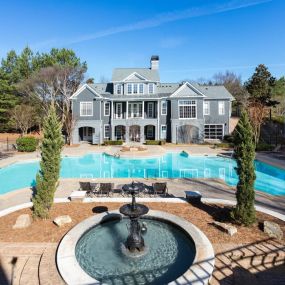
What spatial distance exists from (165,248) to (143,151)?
67.2 ft

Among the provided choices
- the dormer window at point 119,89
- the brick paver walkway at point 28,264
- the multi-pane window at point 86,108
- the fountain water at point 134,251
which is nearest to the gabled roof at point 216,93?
the dormer window at point 119,89

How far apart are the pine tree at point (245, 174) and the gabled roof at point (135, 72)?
2931cm

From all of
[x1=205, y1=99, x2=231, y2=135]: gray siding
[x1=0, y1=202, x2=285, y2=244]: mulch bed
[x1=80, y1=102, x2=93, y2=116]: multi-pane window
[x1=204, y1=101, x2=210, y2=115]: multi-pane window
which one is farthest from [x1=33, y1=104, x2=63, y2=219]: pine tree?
[x1=204, y1=101, x2=210, y2=115]: multi-pane window

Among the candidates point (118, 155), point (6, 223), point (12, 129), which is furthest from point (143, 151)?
point (12, 129)

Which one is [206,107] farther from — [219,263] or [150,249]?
[219,263]

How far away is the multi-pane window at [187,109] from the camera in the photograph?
118ft

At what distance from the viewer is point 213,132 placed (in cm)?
3753

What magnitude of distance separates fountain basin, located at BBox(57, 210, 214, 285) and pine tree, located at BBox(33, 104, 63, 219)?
193cm

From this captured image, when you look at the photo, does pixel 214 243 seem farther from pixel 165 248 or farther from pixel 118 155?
pixel 118 155

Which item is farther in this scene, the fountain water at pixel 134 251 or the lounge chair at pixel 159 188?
the lounge chair at pixel 159 188

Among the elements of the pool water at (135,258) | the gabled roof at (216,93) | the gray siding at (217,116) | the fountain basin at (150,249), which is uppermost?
the gabled roof at (216,93)

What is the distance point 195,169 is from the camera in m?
22.9

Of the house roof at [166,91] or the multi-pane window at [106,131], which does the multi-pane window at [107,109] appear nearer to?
the house roof at [166,91]

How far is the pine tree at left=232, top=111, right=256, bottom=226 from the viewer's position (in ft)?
30.5
